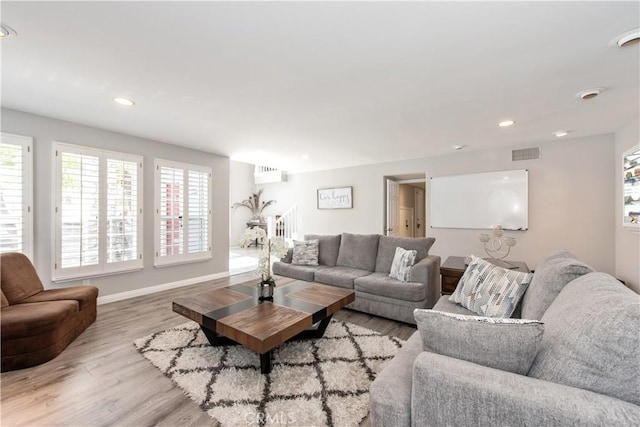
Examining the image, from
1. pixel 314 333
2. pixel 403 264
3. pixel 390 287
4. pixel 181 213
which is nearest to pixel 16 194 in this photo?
pixel 181 213

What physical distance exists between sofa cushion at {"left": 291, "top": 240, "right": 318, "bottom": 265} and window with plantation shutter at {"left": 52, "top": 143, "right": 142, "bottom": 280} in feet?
7.53

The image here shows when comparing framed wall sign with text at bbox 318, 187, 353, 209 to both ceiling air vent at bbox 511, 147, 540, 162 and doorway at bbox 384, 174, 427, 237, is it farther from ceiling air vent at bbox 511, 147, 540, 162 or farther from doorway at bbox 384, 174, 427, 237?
ceiling air vent at bbox 511, 147, 540, 162

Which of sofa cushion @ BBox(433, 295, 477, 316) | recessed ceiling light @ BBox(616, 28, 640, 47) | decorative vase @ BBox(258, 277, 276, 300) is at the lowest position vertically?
sofa cushion @ BBox(433, 295, 477, 316)

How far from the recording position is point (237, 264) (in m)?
6.29

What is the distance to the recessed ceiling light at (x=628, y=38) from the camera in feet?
5.32

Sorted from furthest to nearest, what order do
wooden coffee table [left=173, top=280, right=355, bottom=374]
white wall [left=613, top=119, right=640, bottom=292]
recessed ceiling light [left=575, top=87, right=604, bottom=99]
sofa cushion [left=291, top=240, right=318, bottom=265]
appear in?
1. sofa cushion [left=291, top=240, right=318, bottom=265]
2. white wall [left=613, top=119, right=640, bottom=292]
3. recessed ceiling light [left=575, top=87, right=604, bottom=99]
4. wooden coffee table [left=173, top=280, right=355, bottom=374]

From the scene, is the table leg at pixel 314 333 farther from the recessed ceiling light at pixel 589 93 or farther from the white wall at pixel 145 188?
the recessed ceiling light at pixel 589 93

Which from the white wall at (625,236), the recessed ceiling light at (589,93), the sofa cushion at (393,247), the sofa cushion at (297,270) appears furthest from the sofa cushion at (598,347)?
the white wall at (625,236)

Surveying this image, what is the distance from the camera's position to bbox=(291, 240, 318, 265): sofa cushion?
4143 millimetres

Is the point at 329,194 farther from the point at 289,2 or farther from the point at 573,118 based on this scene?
the point at 289,2

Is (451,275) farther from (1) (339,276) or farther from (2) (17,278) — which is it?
(2) (17,278)

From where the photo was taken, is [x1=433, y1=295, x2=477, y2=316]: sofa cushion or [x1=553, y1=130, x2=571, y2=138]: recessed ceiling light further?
[x1=553, y1=130, x2=571, y2=138]: recessed ceiling light

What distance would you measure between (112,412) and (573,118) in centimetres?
508

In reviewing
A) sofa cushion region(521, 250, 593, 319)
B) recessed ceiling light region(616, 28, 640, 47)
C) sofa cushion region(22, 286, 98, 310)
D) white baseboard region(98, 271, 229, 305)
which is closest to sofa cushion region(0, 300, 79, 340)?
sofa cushion region(22, 286, 98, 310)
